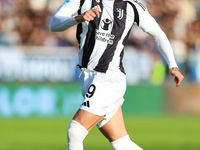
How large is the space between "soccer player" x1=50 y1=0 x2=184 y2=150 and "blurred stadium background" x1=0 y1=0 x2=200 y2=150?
7.95 metres

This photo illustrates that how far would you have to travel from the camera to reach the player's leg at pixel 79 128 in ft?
17.0

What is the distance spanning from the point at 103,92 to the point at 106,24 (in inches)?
27.6

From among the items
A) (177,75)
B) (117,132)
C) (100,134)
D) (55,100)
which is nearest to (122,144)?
(117,132)

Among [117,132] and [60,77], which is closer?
[117,132]

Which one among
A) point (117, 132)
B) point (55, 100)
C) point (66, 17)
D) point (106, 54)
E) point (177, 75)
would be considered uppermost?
point (66, 17)

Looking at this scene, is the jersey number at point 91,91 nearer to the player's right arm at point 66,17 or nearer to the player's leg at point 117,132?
the player's leg at point 117,132

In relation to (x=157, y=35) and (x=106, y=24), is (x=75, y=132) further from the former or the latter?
(x=157, y=35)

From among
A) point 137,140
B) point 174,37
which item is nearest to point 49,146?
point 137,140

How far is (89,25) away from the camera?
18.1 feet

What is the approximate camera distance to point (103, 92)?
17.9 feet

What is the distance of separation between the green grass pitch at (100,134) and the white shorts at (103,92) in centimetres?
386

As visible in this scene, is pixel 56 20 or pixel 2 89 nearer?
pixel 56 20

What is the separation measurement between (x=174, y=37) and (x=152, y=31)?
11517 millimetres

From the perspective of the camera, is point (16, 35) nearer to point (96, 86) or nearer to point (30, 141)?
point (30, 141)
